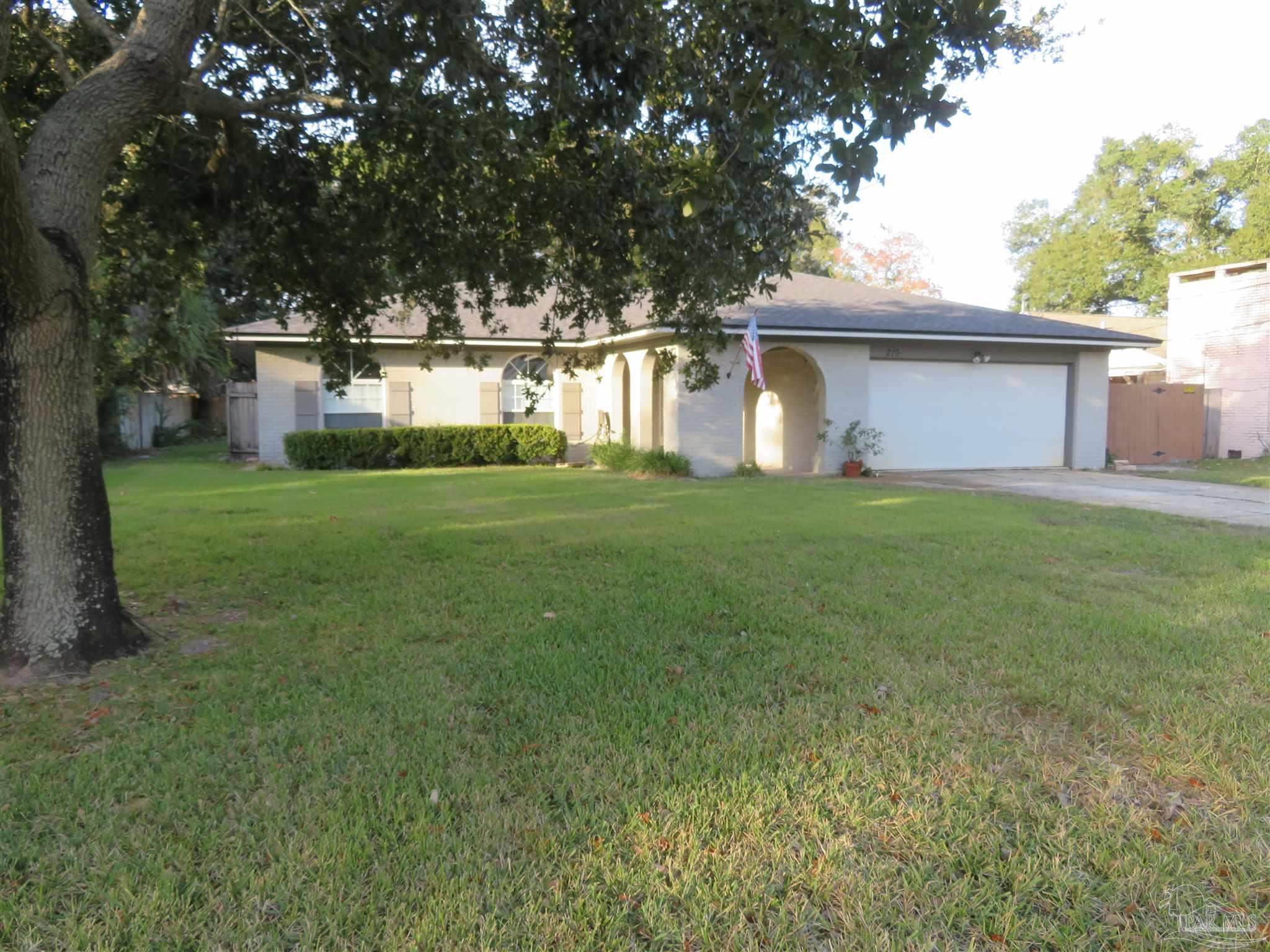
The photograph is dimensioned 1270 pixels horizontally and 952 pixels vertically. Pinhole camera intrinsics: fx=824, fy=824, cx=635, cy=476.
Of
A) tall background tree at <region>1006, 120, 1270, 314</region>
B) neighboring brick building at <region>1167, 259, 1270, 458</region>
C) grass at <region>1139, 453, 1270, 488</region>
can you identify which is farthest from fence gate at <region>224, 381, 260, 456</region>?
tall background tree at <region>1006, 120, 1270, 314</region>

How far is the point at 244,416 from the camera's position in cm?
2120

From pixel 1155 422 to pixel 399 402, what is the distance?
61.1 ft

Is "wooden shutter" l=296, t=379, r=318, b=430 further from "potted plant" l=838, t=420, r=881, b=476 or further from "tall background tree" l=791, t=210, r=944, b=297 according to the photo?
"tall background tree" l=791, t=210, r=944, b=297

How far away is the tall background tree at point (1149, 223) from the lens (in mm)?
35344

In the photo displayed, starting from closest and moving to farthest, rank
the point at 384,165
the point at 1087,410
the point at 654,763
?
the point at 654,763, the point at 384,165, the point at 1087,410

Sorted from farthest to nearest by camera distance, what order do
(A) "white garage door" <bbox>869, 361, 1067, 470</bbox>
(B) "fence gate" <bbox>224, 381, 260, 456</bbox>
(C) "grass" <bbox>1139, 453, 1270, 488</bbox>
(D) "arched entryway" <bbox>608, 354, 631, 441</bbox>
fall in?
(B) "fence gate" <bbox>224, 381, 260, 456</bbox> < (D) "arched entryway" <bbox>608, 354, 631, 441</bbox> < (A) "white garage door" <bbox>869, 361, 1067, 470</bbox> < (C) "grass" <bbox>1139, 453, 1270, 488</bbox>

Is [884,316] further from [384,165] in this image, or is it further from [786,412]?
[384,165]

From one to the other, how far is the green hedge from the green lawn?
10.9 meters

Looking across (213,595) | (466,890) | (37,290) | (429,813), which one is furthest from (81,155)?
(466,890)

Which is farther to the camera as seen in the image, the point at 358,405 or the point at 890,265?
the point at 890,265

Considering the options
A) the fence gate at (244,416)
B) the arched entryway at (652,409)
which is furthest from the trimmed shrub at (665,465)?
the fence gate at (244,416)

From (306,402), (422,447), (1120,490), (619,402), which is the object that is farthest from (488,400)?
(1120,490)

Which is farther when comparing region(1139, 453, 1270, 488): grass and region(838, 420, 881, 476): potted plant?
region(838, 420, 881, 476): potted plant

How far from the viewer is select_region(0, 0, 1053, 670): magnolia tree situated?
464cm
